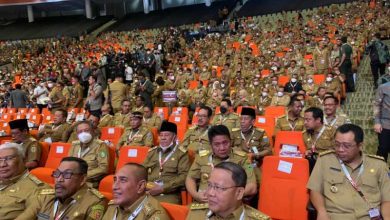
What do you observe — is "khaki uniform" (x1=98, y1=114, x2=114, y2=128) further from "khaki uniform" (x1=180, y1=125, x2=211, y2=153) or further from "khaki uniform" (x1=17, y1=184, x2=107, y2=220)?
"khaki uniform" (x1=17, y1=184, x2=107, y2=220)

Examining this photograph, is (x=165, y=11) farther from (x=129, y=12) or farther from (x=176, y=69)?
(x=176, y=69)

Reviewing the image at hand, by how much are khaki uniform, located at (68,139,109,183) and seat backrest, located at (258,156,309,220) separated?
5.93 feet

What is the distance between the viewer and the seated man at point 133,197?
243cm

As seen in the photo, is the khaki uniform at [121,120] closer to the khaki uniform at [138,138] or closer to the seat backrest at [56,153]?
the khaki uniform at [138,138]

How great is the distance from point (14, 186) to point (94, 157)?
4.22 ft

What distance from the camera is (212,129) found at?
10.7 feet

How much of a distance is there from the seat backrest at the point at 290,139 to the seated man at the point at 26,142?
2883 millimetres

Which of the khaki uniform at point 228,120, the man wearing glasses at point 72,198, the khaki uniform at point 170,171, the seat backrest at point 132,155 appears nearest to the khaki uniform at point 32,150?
the seat backrest at point 132,155

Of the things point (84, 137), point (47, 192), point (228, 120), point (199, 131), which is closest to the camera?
point (47, 192)

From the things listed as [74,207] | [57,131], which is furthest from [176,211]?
[57,131]

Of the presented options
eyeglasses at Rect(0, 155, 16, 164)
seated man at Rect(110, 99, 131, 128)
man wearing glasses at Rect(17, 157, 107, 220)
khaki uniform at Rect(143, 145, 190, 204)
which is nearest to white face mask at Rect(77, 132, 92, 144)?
khaki uniform at Rect(143, 145, 190, 204)

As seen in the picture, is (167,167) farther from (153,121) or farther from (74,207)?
(153,121)

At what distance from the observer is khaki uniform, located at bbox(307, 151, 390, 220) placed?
8.95 ft

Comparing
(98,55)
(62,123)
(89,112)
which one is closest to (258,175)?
(62,123)
